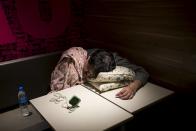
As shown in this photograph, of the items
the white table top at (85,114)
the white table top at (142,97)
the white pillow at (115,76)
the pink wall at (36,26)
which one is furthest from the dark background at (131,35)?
the white table top at (85,114)

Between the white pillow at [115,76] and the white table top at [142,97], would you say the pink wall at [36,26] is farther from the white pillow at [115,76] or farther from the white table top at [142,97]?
the white table top at [142,97]

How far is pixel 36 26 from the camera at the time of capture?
2.71m

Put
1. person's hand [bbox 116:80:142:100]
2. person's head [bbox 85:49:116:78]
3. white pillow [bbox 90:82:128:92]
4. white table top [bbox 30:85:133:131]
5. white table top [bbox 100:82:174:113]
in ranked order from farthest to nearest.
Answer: person's head [bbox 85:49:116:78]
white pillow [bbox 90:82:128:92]
person's hand [bbox 116:80:142:100]
white table top [bbox 100:82:174:113]
white table top [bbox 30:85:133:131]

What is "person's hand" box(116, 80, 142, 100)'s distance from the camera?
1.98 meters

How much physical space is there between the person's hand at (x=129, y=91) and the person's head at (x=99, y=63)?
0.29 m

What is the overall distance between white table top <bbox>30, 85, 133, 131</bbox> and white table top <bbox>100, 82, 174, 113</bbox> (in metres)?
0.08

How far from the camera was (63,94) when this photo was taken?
2.11 m

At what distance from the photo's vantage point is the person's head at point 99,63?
226 centimetres

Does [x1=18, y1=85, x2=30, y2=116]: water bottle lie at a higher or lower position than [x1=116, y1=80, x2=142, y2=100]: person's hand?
lower

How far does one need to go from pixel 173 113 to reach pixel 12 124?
5.29ft

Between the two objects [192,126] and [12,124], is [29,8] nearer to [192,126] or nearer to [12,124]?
[12,124]

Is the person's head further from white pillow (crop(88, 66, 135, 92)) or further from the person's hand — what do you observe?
the person's hand

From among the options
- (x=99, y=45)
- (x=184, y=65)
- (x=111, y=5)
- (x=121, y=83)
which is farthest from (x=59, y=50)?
(x=184, y=65)

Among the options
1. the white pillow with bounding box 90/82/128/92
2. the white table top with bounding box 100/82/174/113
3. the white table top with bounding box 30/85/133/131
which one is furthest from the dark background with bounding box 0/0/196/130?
the white table top with bounding box 30/85/133/131
